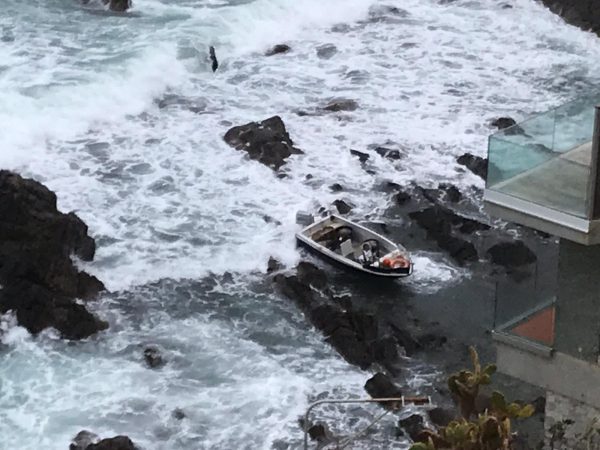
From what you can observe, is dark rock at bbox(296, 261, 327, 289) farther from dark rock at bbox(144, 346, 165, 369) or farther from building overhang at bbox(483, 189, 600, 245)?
building overhang at bbox(483, 189, 600, 245)

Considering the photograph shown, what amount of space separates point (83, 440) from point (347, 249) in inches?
308

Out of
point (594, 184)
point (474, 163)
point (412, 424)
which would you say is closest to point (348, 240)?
point (474, 163)

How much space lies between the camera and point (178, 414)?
898 inches

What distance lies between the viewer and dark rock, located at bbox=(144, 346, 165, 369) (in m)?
24.1

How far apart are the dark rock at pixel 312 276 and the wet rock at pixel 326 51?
1372 cm

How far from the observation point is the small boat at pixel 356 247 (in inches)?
1045

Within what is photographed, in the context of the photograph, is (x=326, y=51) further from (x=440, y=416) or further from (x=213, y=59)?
(x=440, y=416)

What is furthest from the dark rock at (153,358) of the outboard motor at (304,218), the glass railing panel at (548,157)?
the glass railing panel at (548,157)

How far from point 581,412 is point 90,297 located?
45.1 feet

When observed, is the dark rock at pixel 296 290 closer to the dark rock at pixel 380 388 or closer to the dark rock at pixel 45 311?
the dark rock at pixel 380 388

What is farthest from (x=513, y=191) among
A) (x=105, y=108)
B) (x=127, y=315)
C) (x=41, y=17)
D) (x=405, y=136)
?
(x=41, y=17)

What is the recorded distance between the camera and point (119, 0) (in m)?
42.8

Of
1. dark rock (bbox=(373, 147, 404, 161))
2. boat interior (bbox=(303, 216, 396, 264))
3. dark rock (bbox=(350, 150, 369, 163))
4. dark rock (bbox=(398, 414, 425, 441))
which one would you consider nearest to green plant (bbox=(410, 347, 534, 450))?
dark rock (bbox=(398, 414, 425, 441))

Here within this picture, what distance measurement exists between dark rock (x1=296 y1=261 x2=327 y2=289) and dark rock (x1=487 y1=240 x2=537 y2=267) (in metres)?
3.65
